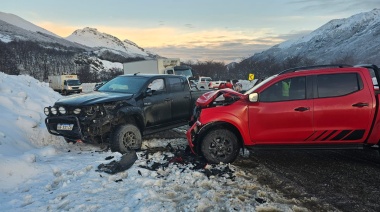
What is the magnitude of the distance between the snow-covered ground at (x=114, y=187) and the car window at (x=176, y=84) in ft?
7.39

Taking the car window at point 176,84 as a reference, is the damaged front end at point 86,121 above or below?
below

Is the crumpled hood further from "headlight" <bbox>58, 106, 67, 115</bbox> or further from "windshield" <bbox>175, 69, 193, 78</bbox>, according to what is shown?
"windshield" <bbox>175, 69, 193, 78</bbox>

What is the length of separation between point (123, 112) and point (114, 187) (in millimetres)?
2470

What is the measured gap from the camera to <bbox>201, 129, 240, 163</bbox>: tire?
6273mm

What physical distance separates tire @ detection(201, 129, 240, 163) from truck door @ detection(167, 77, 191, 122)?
2.49 metres

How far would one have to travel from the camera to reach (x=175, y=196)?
15.6ft

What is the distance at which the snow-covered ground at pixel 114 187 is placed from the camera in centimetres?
442

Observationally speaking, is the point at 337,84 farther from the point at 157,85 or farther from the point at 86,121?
the point at 86,121

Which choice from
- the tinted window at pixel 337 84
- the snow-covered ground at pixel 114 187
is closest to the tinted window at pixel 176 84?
the snow-covered ground at pixel 114 187

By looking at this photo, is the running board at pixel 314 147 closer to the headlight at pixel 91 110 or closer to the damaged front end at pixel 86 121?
the damaged front end at pixel 86 121

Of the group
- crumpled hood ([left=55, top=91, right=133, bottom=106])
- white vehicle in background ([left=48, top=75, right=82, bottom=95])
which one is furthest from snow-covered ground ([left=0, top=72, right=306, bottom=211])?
white vehicle in background ([left=48, top=75, right=82, bottom=95])

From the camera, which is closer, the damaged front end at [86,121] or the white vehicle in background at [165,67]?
the damaged front end at [86,121]

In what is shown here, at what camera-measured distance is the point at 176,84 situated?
8.98 m

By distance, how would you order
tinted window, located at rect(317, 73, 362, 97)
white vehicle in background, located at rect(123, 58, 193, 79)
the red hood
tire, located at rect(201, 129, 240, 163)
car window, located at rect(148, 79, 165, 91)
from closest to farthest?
tinted window, located at rect(317, 73, 362, 97)
tire, located at rect(201, 129, 240, 163)
the red hood
car window, located at rect(148, 79, 165, 91)
white vehicle in background, located at rect(123, 58, 193, 79)
